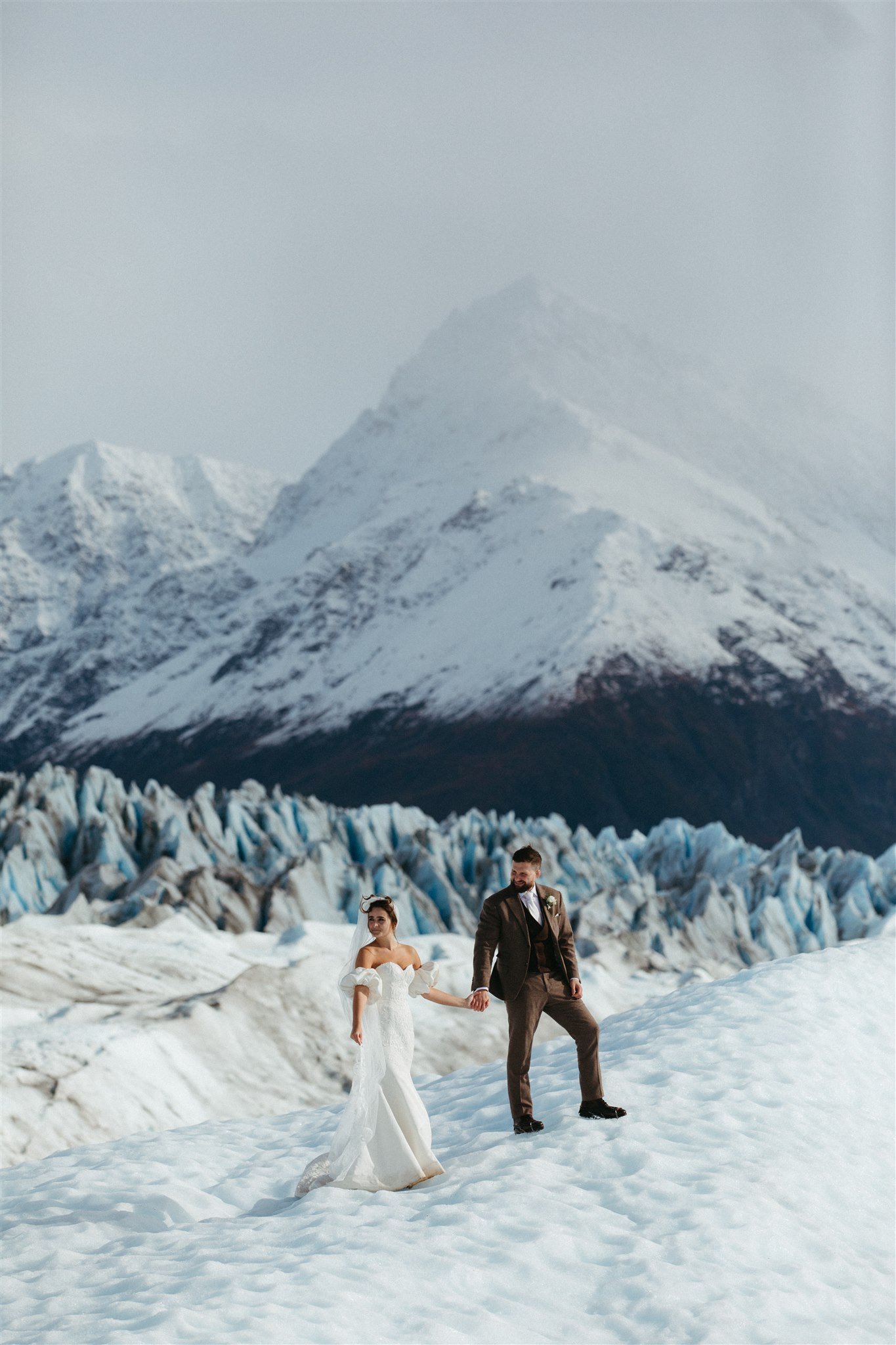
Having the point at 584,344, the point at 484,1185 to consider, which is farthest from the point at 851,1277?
the point at 584,344

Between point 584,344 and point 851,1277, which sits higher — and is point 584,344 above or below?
above

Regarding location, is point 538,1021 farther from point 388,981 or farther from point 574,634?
point 574,634

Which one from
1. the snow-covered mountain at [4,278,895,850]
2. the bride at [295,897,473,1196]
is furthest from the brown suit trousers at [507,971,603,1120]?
the snow-covered mountain at [4,278,895,850]

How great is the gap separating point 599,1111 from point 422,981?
76.8 inches

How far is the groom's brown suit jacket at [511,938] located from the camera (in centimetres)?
869

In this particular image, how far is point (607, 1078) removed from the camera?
33.3ft

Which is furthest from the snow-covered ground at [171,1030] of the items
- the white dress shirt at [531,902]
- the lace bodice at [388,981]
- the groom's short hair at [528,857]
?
the groom's short hair at [528,857]

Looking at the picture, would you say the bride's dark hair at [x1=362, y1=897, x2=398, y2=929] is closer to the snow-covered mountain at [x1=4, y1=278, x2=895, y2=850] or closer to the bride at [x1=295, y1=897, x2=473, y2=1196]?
the bride at [x1=295, y1=897, x2=473, y2=1196]

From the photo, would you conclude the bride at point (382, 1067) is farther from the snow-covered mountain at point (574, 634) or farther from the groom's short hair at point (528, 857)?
the snow-covered mountain at point (574, 634)

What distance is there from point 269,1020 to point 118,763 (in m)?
109

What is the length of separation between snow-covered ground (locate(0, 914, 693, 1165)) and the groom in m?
8.85

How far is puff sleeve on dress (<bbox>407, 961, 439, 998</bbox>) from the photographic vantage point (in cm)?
824

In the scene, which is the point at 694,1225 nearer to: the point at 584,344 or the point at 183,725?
the point at 183,725

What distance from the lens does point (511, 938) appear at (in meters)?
8.73
